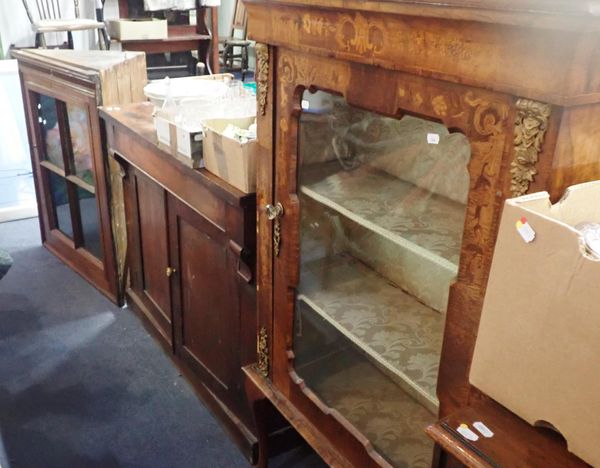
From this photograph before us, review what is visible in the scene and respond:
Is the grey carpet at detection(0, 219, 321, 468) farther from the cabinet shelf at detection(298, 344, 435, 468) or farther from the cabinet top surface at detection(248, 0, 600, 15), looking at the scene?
the cabinet top surface at detection(248, 0, 600, 15)

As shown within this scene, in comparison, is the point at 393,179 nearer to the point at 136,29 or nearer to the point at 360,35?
the point at 360,35

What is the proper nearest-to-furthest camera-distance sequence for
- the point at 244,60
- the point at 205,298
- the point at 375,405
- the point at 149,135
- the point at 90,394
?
the point at 375,405
the point at 205,298
the point at 149,135
the point at 90,394
the point at 244,60

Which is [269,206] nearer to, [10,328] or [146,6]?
[10,328]

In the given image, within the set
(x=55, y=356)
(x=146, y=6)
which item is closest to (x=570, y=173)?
(x=55, y=356)

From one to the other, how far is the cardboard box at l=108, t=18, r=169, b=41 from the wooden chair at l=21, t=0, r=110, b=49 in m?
0.13

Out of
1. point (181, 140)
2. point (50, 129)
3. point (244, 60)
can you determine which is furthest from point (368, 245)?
point (244, 60)

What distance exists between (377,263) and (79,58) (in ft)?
6.07

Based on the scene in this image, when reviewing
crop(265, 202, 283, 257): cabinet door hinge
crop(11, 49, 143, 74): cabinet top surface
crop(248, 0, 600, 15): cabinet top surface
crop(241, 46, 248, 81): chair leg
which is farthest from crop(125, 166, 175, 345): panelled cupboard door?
crop(241, 46, 248, 81): chair leg

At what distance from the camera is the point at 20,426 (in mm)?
1984

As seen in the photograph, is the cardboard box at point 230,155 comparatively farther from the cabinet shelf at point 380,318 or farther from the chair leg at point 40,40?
the chair leg at point 40,40

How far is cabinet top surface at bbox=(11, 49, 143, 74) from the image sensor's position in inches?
93.7

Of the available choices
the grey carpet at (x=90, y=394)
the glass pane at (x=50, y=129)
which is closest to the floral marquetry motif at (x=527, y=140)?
the grey carpet at (x=90, y=394)

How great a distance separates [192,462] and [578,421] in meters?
1.38

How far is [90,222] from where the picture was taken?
2.80 metres
